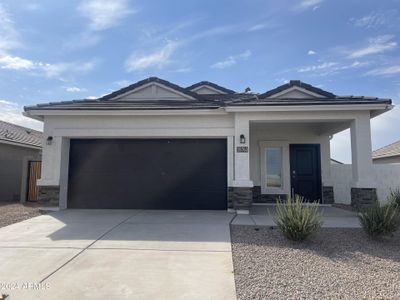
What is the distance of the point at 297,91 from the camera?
1258 centimetres

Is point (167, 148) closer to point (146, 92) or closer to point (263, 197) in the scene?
point (146, 92)

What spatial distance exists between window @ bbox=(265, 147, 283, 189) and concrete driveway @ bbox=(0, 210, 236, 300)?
5.16 m

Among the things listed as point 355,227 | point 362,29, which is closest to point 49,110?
point 355,227

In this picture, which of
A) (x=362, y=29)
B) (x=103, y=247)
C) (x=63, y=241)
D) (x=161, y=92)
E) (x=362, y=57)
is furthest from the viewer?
(x=161, y=92)

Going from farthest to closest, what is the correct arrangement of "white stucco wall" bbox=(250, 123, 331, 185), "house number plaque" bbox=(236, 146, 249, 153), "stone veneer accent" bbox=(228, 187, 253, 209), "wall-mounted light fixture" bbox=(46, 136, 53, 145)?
1. "white stucco wall" bbox=(250, 123, 331, 185)
2. "wall-mounted light fixture" bbox=(46, 136, 53, 145)
3. "house number plaque" bbox=(236, 146, 249, 153)
4. "stone veneer accent" bbox=(228, 187, 253, 209)

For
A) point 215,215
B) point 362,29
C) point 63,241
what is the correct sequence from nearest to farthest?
1. point 63,241
2. point 215,215
3. point 362,29

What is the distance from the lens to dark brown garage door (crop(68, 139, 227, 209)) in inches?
435

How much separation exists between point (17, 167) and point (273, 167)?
12388mm

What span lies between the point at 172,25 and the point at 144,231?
21.9 feet

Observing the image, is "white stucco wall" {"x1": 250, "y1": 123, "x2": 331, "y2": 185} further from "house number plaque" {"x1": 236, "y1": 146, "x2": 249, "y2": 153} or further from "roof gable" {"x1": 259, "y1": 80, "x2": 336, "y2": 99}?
"house number plaque" {"x1": 236, "y1": 146, "x2": 249, "y2": 153}

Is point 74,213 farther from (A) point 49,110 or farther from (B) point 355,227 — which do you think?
(B) point 355,227

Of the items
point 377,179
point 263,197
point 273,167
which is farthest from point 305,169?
point 377,179

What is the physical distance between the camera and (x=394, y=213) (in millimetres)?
6883

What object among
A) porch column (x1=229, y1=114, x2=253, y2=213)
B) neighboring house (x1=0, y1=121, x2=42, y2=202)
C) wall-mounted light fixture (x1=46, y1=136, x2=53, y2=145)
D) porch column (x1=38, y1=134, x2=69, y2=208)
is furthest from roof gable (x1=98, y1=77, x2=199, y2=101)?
porch column (x1=229, y1=114, x2=253, y2=213)
